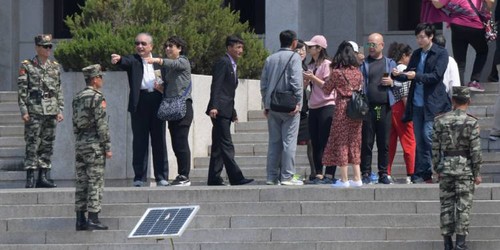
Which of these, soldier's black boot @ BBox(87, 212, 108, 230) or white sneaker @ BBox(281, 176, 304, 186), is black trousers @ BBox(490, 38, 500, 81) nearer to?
white sneaker @ BBox(281, 176, 304, 186)

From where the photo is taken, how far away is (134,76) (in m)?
19.2

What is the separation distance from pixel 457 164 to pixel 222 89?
4.11 metres

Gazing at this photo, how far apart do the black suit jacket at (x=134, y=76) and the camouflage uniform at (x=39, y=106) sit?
101 centimetres

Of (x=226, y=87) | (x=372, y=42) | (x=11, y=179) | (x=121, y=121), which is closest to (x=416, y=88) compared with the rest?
(x=372, y=42)

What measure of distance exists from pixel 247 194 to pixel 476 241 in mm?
2809

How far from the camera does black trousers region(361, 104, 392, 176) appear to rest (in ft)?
61.3

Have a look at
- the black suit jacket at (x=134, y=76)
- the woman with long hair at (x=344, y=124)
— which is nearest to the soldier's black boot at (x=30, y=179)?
the black suit jacket at (x=134, y=76)

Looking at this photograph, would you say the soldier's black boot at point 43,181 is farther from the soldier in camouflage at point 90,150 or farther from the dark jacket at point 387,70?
the dark jacket at point 387,70

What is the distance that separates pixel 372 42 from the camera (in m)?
18.9

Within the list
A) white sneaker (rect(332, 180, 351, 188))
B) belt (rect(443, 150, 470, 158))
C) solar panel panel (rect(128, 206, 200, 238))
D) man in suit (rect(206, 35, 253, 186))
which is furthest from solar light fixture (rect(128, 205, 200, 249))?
man in suit (rect(206, 35, 253, 186))

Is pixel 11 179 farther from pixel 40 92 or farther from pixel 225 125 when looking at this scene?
pixel 225 125

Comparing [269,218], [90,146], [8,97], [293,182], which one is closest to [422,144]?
[293,182]

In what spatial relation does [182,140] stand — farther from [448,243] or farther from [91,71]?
[448,243]

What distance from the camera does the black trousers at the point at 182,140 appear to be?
19.1 m
